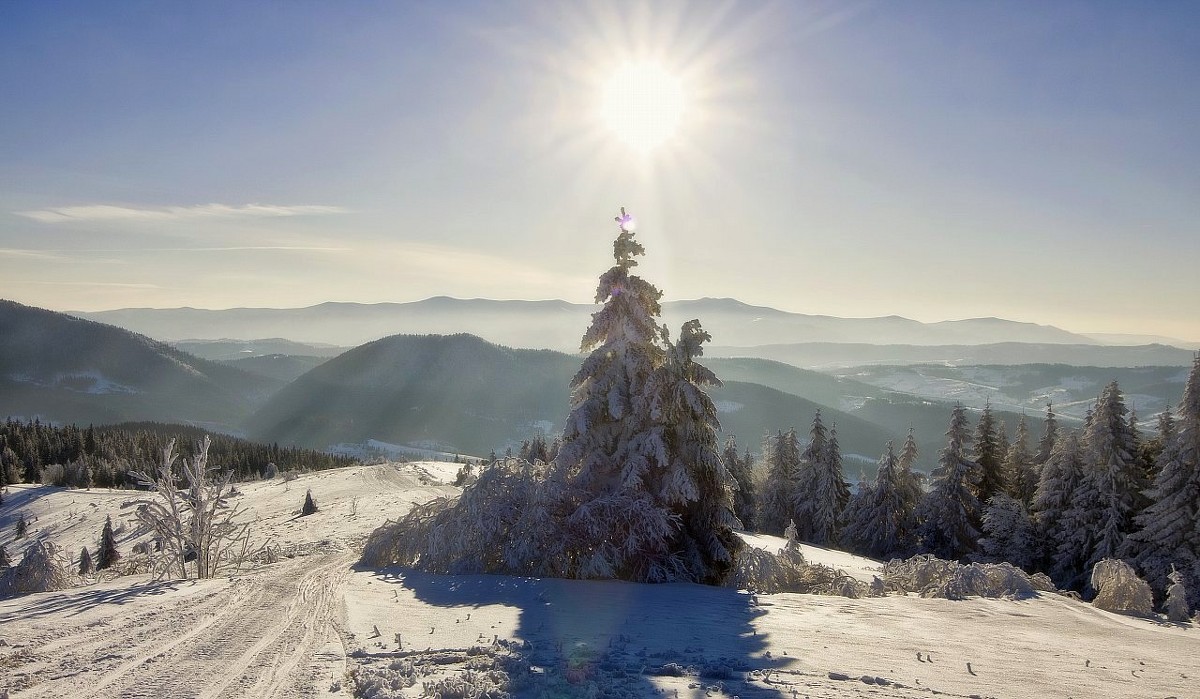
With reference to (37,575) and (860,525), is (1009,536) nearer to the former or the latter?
(860,525)

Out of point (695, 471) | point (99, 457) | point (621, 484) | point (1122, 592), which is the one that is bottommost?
point (99, 457)

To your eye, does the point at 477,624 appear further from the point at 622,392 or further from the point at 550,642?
the point at 622,392

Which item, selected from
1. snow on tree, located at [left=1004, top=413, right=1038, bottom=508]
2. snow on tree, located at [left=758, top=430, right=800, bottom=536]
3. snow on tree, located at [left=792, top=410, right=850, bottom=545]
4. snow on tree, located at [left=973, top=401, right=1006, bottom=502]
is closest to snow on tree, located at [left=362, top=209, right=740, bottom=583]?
snow on tree, located at [left=792, top=410, right=850, bottom=545]

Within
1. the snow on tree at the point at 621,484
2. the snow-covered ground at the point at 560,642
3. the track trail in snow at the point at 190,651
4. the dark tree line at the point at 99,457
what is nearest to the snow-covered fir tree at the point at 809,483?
the snow on tree at the point at 621,484

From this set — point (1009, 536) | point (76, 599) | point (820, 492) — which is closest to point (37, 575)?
point (76, 599)

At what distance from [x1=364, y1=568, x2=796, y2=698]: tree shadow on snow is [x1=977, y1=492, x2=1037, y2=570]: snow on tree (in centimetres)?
2602

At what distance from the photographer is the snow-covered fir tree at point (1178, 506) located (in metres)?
27.2

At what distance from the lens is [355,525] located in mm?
33344

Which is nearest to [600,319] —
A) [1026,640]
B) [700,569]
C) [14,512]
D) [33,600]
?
[700,569]

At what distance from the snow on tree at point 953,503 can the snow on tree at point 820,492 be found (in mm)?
6928

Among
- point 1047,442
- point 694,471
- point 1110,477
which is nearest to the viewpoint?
point 694,471

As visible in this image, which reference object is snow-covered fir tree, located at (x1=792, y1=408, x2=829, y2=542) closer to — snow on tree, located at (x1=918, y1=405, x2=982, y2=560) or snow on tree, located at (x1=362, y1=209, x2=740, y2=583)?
snow on tree, located at (x1=918, y1=405, x2=982, y2=560)

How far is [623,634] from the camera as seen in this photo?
10.5 m

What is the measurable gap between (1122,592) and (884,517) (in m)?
26.3
